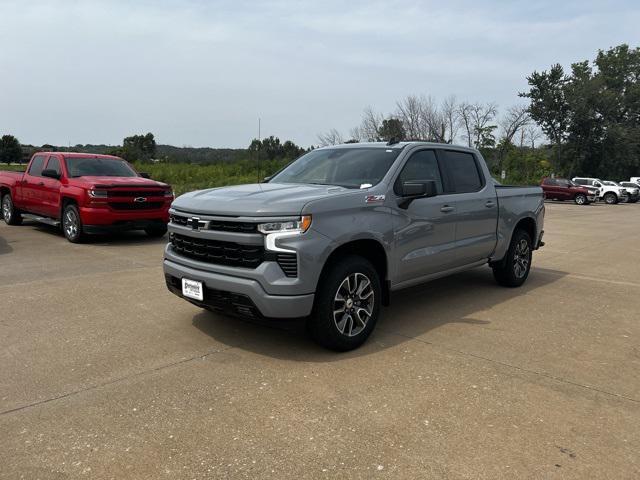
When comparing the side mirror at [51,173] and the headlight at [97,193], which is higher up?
the side mirror at [51,173]

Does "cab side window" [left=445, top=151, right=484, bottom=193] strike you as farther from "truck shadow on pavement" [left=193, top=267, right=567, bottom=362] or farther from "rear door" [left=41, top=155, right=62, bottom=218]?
"rear door" [left=41, top=155, right=62, bottom=218]

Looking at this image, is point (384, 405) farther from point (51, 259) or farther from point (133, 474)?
point (51, 259)

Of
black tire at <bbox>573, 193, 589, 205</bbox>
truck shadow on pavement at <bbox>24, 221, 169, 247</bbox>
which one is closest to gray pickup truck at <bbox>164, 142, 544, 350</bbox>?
truck shadow on pavement at <bbox>24, 221, 169, 247</bbox>

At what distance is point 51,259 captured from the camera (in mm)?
8445

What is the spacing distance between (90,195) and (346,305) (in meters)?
7.09

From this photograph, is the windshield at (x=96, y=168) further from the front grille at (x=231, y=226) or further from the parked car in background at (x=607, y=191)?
the parked car in background at (x=607, y=191)

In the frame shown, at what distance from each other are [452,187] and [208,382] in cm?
343

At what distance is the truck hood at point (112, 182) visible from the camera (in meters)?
9.82

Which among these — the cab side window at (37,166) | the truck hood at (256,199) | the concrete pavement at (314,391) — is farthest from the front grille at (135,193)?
the truck hood at (256,199)

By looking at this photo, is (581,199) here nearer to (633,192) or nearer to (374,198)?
(633,192)

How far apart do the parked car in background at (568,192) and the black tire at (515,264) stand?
30.0 metres

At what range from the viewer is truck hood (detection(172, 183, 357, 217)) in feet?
13.5

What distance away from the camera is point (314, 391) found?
3.70m

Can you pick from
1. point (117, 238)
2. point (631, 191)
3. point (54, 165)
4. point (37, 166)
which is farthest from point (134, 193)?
point (631, 191)
